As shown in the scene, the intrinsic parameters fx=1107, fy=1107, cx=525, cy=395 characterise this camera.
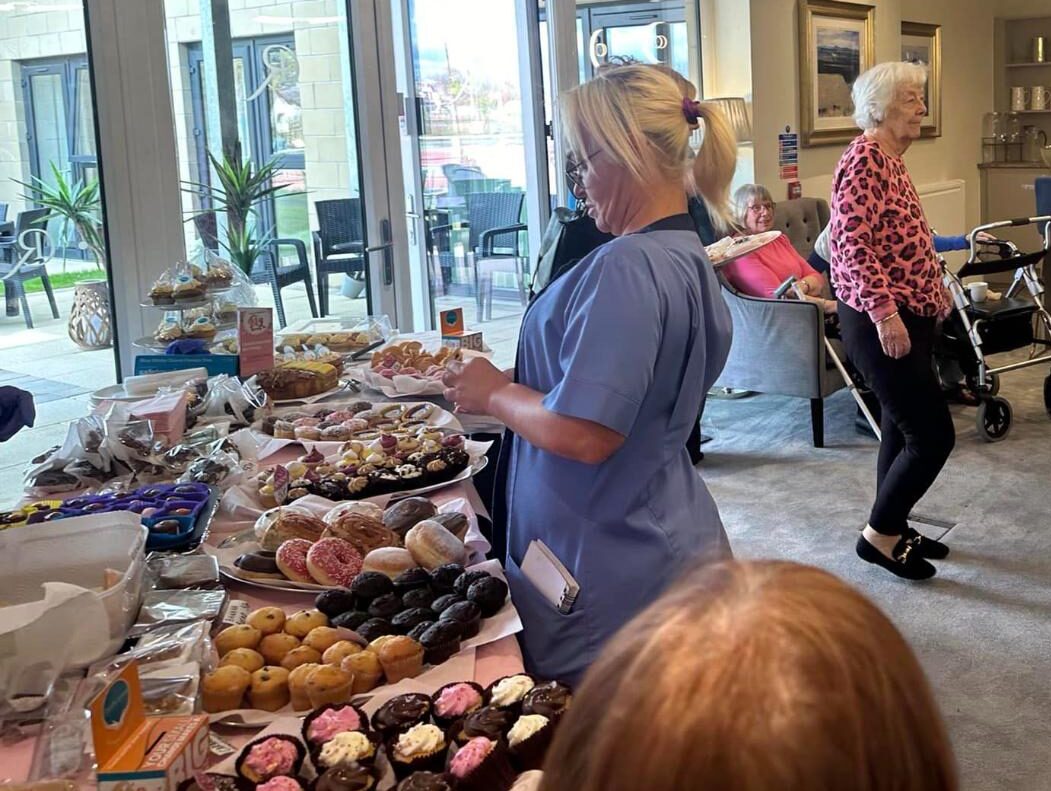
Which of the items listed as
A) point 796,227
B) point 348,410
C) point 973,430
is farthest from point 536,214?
point 348,410

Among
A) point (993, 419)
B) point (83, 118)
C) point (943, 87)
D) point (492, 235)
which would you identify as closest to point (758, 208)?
point (492, 235)

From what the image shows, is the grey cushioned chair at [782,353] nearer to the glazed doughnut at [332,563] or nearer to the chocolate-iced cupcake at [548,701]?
the glazed doughnut at [332,563]

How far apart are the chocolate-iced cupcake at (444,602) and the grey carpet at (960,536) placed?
0.87m

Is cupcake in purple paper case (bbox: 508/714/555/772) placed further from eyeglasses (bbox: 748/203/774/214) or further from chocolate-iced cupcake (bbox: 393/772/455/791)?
eyeglasses (bbox: 748/203/774/214)

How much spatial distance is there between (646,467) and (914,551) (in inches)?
87.1

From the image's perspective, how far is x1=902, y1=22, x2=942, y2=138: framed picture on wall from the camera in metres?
7.79

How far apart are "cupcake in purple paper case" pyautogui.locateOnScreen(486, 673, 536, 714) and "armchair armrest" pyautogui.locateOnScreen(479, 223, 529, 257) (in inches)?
163

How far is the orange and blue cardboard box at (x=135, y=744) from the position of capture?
1.01 metres

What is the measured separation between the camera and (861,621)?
44 centimetres

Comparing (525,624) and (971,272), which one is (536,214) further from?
(525,624)

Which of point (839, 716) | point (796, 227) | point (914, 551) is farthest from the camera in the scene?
point (796, 227)

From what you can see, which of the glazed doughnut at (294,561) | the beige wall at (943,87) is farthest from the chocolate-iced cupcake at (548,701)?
the beige wall at (943,87)

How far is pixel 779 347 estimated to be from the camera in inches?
201

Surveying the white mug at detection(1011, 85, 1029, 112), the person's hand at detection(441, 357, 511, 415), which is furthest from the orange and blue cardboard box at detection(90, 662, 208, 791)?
the white mug at detection(1011, 85, 1029, 112)
